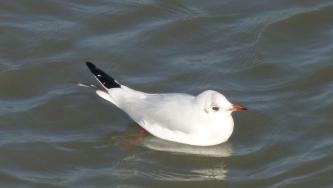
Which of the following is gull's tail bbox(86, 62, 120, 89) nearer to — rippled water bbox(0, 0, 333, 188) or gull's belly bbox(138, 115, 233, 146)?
rippled water bbox(0, 0, 333, 188)

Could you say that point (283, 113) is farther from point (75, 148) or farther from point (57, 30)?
point (57, 30)

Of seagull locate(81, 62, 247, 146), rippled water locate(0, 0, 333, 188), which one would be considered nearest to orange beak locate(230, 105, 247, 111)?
seagull locate(81, 62, 247, 146)

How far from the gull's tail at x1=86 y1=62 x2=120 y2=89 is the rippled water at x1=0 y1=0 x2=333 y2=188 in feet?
1.16

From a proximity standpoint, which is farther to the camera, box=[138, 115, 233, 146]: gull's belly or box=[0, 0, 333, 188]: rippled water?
box=[138, 115, 233, 146]: gull's belly

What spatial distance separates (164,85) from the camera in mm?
12461

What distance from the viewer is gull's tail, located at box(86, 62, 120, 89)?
1197 centimetres

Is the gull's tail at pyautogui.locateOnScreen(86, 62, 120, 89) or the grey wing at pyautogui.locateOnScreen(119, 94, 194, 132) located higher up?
the gull's tail at pyautogui.locateOnScreen(86, 62, 120, 89)

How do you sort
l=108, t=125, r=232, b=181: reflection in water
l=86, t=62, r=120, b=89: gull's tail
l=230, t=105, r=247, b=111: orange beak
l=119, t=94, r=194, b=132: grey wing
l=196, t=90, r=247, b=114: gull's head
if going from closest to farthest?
l=108, t=125, r=232, b=181: reflection in water → l=230, t=105, r=247, b=111: orange beak → l=196, t=90, r=247, b=114: gull's head → l=119, t=94, r=194, b=132: grey wing → l=86, t=62, r=120, b=89: gull's tail

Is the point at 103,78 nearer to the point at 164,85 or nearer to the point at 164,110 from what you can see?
the point at 164,85

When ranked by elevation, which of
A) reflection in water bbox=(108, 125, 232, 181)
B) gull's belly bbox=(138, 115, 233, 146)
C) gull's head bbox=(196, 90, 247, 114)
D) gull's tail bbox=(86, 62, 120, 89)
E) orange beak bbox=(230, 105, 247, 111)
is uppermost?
gull's tail bbox=(86, 62, 120, 89)

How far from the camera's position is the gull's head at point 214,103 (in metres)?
11.3

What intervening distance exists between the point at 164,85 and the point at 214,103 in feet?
4.22

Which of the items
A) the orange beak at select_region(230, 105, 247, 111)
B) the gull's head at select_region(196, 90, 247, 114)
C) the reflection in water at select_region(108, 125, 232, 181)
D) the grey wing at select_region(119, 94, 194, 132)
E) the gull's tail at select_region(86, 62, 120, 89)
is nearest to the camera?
the reflection in water at select_region(108, 125, 232, 181)

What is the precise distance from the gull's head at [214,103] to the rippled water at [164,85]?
0.42m
